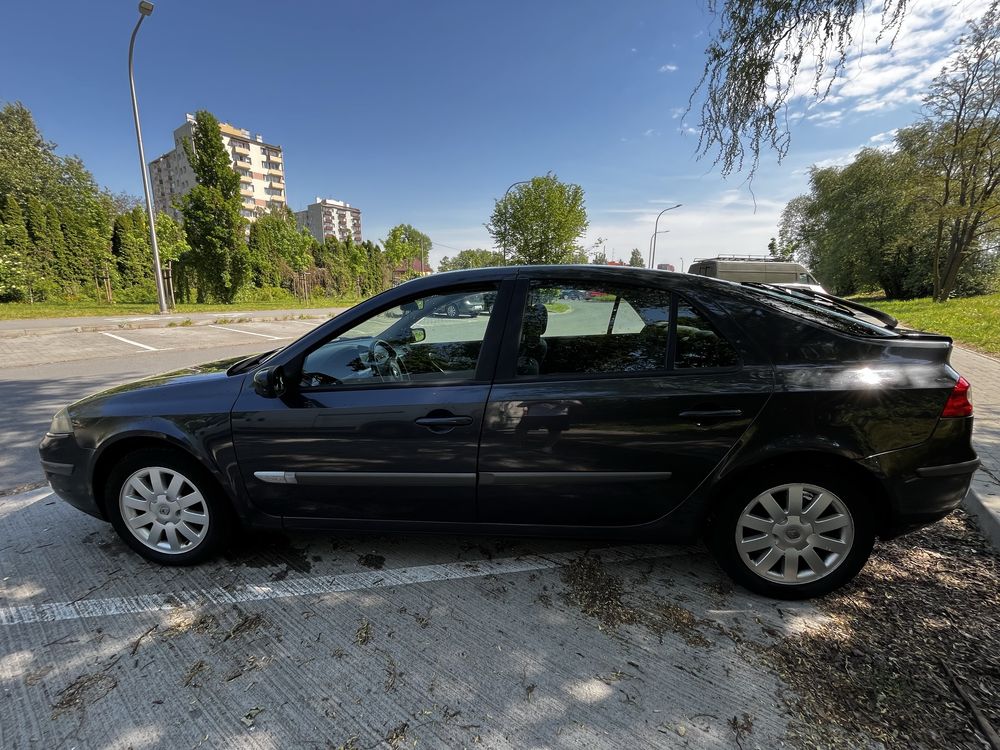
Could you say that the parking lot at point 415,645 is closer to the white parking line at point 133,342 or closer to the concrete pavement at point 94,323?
the white parking line at point 133,342

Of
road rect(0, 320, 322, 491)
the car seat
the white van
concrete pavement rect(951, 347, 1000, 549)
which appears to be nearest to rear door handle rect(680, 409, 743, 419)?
the car seat

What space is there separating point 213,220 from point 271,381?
85.7 feet

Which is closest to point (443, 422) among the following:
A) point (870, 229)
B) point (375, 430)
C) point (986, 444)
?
point (375, 430)

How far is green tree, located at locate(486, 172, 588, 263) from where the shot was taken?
32781mm

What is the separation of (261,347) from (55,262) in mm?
18346

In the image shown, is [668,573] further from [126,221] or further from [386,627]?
[126,221]

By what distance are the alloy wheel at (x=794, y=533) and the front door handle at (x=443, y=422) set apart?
1.39 meters

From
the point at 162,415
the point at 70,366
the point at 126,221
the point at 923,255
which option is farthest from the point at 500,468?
the point at 923,255

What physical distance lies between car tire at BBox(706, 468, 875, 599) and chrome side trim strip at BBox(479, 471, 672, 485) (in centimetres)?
40

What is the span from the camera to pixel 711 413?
84.0 inches

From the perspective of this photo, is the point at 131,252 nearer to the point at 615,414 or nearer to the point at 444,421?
the point at 444,421

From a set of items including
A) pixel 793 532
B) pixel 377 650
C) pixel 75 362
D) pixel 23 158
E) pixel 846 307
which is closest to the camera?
pixel 377 650

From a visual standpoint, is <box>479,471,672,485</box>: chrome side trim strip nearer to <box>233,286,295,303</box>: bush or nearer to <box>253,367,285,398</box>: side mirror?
<box>253,367,285,398</box>: side mirror

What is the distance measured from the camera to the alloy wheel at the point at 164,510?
254cm
